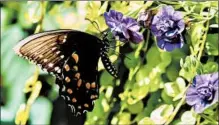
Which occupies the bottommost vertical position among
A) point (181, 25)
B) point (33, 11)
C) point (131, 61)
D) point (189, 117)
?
point (189, 117)

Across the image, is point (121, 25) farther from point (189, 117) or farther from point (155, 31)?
point (189, 117)

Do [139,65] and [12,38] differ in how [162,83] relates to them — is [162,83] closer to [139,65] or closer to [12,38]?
[139,65]

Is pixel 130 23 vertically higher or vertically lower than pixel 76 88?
higher

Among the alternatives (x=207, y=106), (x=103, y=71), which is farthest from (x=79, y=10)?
(x=207, y=106)

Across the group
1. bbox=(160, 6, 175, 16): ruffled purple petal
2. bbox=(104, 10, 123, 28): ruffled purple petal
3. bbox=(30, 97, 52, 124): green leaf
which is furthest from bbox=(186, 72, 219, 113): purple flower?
bbox=(30, 97, 52, 124): green leaf

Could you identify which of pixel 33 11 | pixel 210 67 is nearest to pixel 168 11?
pixel 210 67

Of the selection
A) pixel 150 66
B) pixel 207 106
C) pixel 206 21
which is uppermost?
pixel 206 21

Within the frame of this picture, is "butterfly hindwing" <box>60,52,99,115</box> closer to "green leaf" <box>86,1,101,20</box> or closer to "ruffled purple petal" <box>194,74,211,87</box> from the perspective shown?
"green leaf" <box>86,1,101,20</box>
